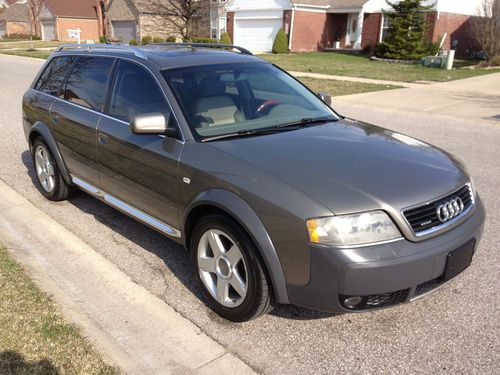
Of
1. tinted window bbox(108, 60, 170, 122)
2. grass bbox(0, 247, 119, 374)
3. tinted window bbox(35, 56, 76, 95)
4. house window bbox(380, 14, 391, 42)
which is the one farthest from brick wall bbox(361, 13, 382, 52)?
grass bbox(0, 247, 119, 374)

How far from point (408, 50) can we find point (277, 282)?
26.6m

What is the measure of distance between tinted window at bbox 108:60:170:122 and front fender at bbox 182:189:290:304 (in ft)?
3.21

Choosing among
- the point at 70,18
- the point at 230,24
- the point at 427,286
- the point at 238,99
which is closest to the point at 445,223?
the point at 427,286

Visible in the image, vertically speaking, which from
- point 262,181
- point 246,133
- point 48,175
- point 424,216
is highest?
point 246,133

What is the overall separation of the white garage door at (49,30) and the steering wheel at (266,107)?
208ft

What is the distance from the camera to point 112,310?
11.4 feet

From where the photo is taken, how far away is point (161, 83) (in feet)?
12.4

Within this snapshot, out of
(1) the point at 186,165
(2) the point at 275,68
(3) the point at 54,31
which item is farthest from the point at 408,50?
(3) the point at 54,31

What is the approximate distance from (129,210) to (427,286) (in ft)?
8.00

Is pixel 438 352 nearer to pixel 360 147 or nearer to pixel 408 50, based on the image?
pixel 360 147

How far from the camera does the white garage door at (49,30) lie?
2381 inches

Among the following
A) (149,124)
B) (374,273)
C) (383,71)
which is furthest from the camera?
(383,71)

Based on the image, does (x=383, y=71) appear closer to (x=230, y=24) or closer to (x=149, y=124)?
(x=230, y=24)

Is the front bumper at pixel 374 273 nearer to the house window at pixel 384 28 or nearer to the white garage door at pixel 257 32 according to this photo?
the house window at pixel 384 28
